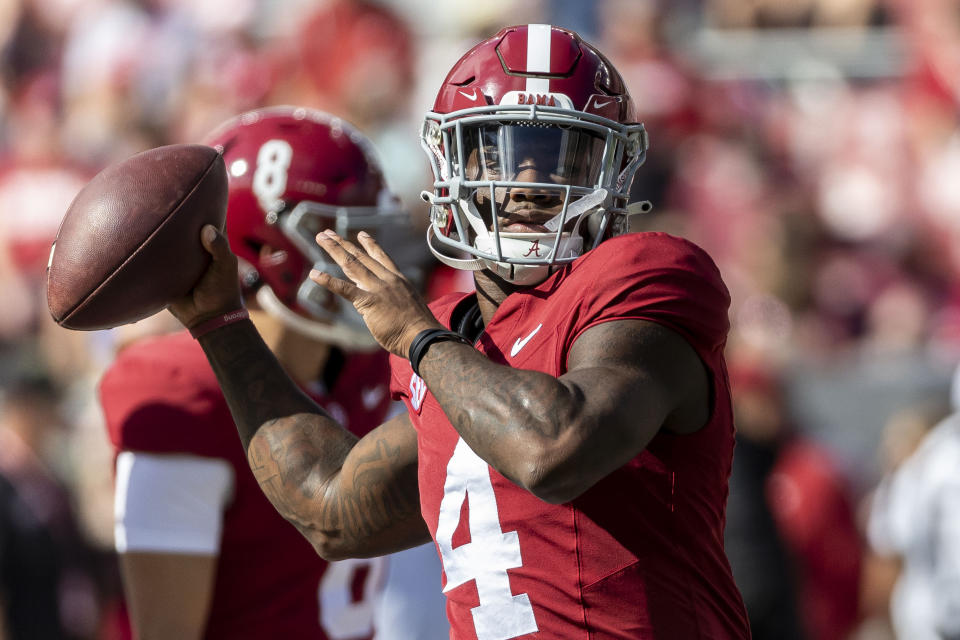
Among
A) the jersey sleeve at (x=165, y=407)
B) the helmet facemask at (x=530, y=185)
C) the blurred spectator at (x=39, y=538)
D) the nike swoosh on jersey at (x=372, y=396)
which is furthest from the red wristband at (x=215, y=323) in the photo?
the blurred spectator at (x=39, y=538)

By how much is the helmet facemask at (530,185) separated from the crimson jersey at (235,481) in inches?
34.6

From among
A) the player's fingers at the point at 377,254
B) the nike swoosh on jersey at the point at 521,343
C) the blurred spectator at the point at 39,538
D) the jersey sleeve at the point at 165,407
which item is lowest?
the blurred spectator at the point at 39,538

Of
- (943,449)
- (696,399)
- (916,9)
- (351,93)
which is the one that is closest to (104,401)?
(696,399)

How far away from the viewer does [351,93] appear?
8281 mm

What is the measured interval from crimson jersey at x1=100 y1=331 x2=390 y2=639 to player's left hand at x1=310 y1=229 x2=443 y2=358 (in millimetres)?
900

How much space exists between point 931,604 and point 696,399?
3.65 metres

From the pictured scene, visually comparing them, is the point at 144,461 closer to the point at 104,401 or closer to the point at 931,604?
the point at 104,401

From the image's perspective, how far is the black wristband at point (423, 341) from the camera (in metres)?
2.12

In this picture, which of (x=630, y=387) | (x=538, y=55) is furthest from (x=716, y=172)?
(x=630, y=387)

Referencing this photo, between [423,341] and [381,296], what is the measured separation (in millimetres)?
127

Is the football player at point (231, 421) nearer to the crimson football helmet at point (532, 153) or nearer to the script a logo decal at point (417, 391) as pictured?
the script a logo decal at point (417, 391)

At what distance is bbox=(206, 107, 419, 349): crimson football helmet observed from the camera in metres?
3.30

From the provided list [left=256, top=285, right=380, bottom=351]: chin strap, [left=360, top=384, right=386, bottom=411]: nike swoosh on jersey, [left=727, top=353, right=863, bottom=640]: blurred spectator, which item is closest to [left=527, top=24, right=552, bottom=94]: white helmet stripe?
[left=256, top=285, right=380, bottom=351]: chin strap

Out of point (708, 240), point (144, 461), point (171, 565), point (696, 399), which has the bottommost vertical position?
point (708, 240)
